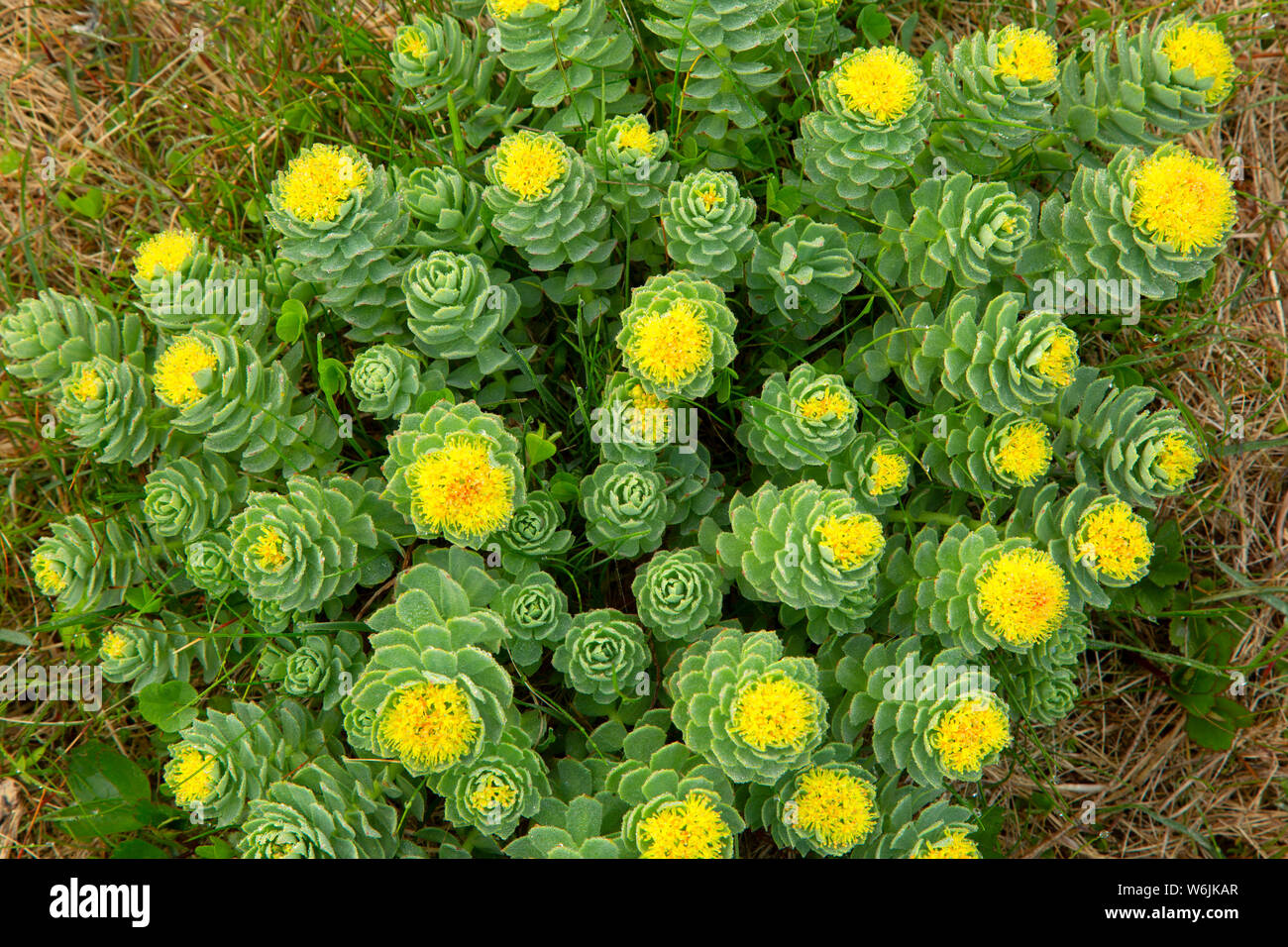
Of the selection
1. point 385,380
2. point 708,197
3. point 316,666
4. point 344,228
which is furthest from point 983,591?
point 344,228

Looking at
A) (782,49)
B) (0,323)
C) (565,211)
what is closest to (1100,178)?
(782,49)

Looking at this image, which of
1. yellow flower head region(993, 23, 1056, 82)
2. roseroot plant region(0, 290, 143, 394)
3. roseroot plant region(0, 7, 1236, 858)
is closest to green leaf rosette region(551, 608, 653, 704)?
roseroot plant region(0, 7, 1236, 858)

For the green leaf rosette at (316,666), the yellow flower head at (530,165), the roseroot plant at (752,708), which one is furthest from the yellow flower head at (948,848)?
the yellow flower head at (530,165)

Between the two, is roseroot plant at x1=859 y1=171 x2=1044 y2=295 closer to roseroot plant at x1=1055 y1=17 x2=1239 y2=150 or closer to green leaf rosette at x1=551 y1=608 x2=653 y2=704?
roseroot plant at x1=1055 y1=17 x2=1239 y2=150

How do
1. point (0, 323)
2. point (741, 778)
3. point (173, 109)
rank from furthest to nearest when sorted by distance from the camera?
point (173, 109) → point (0, 323) → point (741, 778)

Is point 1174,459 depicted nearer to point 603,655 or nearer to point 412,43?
point 603,655
